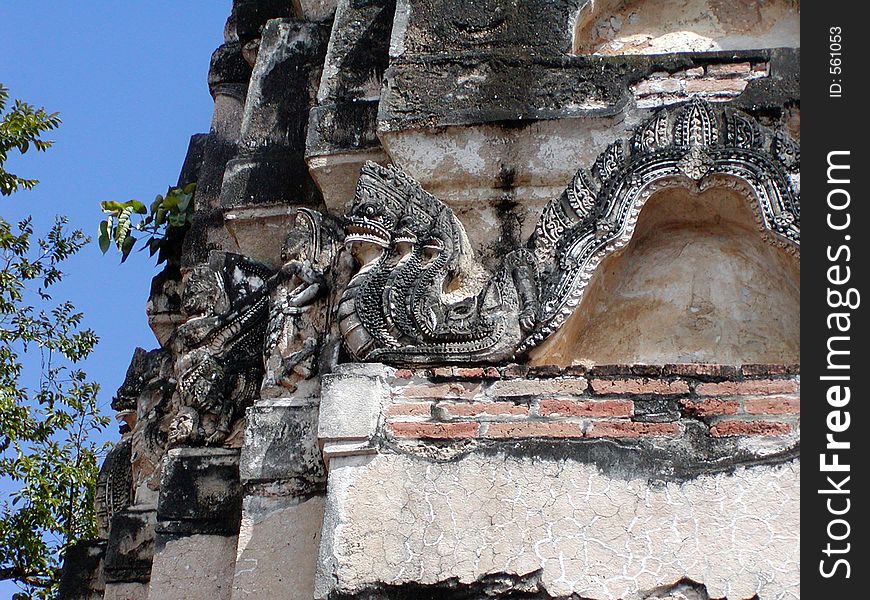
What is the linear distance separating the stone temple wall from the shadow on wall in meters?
0.01

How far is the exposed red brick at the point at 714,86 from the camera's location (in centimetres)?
607

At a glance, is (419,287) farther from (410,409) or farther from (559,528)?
(559,528)

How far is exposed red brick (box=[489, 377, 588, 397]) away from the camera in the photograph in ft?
17.7

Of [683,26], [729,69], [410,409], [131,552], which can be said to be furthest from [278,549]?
[683,26]

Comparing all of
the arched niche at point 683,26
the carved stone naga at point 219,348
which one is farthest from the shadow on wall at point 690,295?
the carved stone naga at point 219,348

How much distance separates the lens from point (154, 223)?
7.76m

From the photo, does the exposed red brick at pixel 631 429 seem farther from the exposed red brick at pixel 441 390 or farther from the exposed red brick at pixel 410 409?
the exposed red brick at pixel 410 409

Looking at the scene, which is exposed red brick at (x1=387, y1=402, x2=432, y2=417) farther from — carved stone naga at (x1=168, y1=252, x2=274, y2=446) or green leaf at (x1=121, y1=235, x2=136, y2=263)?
green leaf at (x1=121, y1=235, x2=136, y2=263)

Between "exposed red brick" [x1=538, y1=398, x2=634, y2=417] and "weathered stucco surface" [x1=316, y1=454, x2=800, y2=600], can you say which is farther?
"exposed red brick" [x1=538, y1=398, x2=634, y2=417]

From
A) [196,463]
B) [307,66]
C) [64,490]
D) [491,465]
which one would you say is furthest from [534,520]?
[64,490]

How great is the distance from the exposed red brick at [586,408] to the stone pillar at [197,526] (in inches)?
60.6

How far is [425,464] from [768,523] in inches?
49.2

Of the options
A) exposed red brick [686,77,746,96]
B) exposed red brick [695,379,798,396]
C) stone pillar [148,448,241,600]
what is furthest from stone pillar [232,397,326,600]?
exposed red brick [686,77,746,96]
